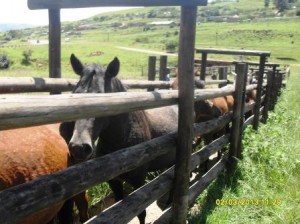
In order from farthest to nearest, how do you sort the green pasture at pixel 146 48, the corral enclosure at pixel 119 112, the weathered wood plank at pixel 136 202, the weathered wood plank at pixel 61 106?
the green pasture at pixel 146 48 < the weathered wood plank at pixel 136 202 < the corral enclosure at pixel 119 112 < the weathered wood plank at pixel 61 106

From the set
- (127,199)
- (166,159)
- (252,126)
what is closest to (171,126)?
(166,159)

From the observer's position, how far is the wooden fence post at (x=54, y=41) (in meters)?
4.15

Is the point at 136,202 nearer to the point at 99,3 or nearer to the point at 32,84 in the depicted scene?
the point at 32,84

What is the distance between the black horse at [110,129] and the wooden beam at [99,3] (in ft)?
1.66

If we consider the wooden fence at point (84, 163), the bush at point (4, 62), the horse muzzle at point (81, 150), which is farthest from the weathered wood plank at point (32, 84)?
the bush at point (4, 62)

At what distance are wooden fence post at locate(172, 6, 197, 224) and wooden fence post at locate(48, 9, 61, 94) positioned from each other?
1.44 metres

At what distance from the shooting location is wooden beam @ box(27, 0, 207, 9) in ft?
10.8

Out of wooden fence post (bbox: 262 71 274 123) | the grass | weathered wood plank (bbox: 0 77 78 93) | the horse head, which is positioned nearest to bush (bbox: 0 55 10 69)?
wooden fence post (bbox: 262 71 274 123)

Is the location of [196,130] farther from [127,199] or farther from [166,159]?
[127,199]

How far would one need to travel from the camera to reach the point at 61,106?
6.95 feet

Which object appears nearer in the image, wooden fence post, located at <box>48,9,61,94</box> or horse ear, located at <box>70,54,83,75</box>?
horse ear, located at <box>70,54,83,75</box>

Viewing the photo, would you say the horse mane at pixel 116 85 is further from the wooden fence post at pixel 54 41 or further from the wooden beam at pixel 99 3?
the wooden fence post at pixel 54 41

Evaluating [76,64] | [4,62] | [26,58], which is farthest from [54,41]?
[26,58]

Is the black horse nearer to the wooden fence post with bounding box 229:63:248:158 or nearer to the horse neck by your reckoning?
the horse neck
